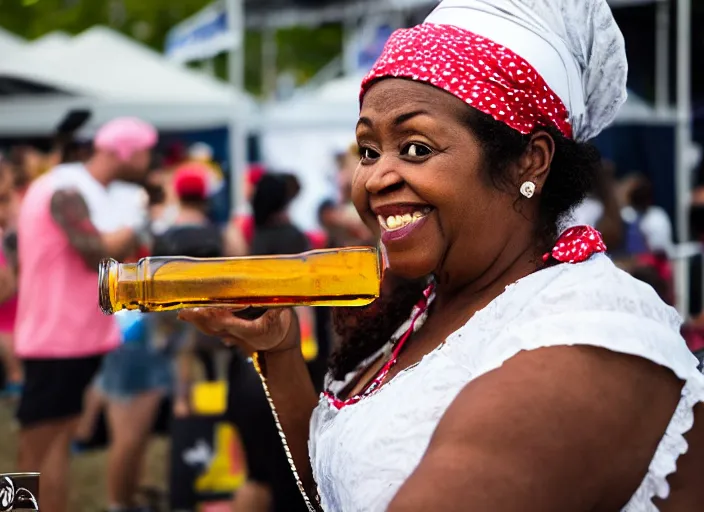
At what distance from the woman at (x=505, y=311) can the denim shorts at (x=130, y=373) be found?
3963 millimetres

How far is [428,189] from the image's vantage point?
1.50 metres

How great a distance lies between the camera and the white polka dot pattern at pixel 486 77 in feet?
4.91

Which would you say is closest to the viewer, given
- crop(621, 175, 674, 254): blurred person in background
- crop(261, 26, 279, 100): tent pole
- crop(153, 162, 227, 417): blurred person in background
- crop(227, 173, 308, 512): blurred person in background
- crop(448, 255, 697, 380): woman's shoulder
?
crop(448, 255, 697, 380): woman's shoulder

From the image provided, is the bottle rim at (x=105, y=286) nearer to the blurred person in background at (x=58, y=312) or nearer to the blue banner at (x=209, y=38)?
the blurred person in background at (x=58, y=312)

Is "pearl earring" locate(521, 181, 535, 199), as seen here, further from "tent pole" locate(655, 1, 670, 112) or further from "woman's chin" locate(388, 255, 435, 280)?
"tent pole" locate(655, 1, 670, 112)

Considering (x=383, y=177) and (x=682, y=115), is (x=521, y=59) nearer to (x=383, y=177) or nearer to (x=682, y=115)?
(x=383, y=177)

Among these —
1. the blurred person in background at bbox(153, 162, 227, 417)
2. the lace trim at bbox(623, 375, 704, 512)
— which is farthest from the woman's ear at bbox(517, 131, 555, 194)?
the blurred person in background at bbox(153, 162, 227, 417)

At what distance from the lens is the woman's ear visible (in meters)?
1.56

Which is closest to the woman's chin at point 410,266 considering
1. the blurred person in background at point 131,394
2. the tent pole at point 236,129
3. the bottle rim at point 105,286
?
the bottle rim at point 105,286

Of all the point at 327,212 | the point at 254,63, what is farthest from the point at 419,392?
the point at 254,63

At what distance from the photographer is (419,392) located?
147 cm

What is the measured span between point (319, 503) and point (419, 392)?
20.5 inches

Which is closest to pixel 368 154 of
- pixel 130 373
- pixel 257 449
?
pixel 257 449

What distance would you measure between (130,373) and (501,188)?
173 inches
